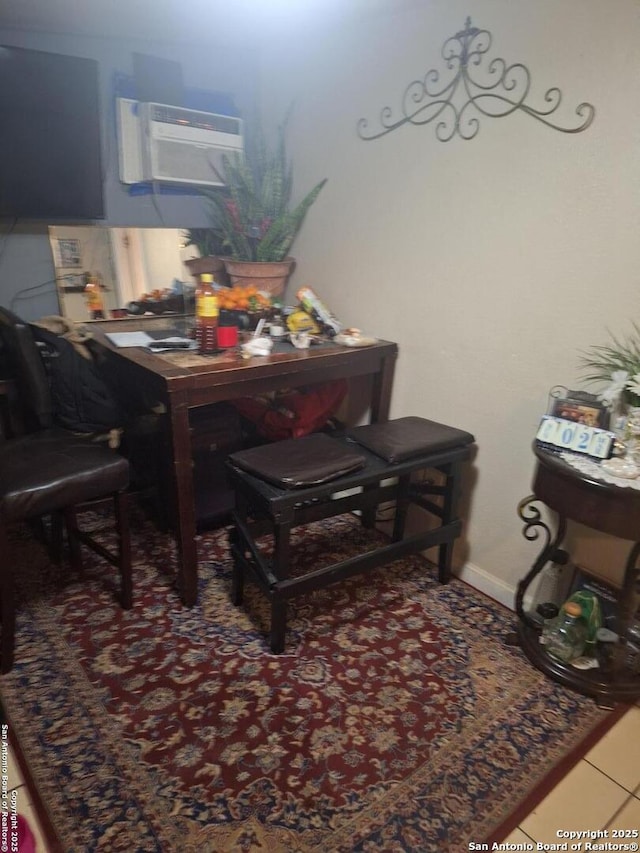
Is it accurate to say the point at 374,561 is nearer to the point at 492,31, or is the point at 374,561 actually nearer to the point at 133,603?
the point at 133,603

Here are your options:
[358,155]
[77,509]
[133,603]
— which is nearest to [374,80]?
[358,155]

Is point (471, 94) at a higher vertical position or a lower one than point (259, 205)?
higher

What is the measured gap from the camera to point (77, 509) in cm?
209

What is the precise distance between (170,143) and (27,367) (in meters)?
1.32

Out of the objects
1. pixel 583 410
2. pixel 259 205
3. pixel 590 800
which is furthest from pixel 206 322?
pixel 590 800

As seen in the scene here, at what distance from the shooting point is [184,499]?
1724 millimetres

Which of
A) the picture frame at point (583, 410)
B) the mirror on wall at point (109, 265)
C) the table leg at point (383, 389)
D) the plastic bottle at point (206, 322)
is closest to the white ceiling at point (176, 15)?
the mirror on wall at point (109, 265)

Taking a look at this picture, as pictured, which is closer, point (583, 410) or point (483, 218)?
point (583, 410)

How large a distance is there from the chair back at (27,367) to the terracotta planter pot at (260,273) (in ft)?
3.26

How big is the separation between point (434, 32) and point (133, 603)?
2292 mm

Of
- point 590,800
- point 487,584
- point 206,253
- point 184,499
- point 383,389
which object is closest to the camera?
point 590,800

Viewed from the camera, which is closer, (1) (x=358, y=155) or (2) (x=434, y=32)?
(2) (x=434, y=32)

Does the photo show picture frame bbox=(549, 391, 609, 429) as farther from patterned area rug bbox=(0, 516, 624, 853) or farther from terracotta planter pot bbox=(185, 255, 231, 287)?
terracotta planter pot bbox=(185, 255, 231, 287)

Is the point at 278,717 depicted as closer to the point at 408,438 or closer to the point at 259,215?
the point at 408,438
